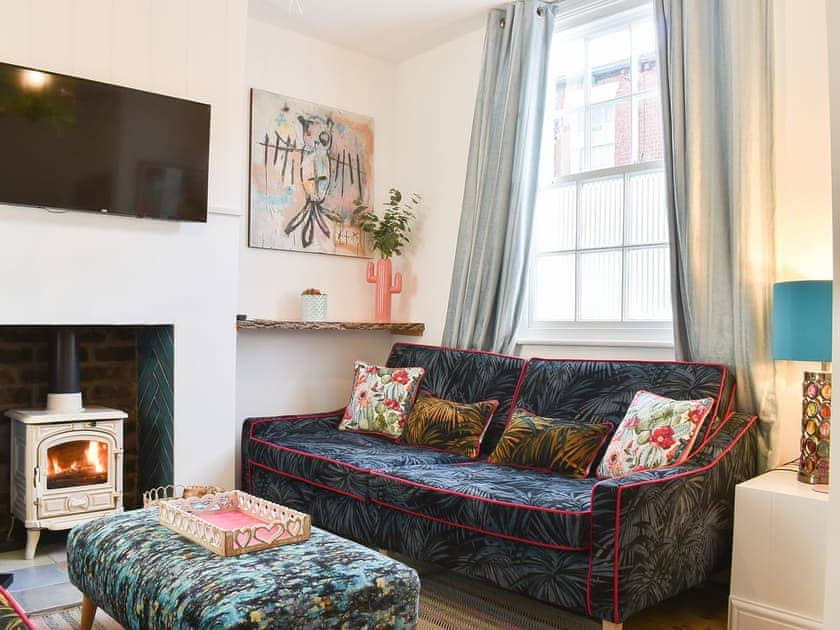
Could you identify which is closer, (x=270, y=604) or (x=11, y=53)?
(x=270, y=604)

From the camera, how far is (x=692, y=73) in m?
3.11

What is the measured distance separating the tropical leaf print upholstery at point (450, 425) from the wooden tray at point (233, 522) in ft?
3.96

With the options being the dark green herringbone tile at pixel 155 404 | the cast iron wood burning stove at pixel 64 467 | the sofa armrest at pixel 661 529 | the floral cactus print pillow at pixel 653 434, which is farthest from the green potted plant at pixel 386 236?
the sofa armrest at pixel 661 529

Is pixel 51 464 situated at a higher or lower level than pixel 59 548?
higher

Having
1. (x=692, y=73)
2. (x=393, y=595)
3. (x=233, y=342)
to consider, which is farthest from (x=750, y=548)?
(x=233, y=342)

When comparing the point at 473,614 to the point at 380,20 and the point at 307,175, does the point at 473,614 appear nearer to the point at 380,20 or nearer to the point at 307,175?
the point at 307,175

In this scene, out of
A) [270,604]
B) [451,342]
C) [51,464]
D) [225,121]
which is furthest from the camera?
[451,342]

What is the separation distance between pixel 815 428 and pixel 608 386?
0.84m

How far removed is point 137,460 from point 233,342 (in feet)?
2.55

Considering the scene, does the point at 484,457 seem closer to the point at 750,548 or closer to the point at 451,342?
the point at 451,342

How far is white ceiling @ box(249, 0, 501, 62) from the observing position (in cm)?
397

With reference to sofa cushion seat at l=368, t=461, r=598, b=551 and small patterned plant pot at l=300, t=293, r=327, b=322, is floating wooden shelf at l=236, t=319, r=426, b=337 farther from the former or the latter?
sofa cushion seat at l=368, t=461, r=598, b=551

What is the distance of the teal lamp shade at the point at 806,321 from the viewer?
2.45 meters

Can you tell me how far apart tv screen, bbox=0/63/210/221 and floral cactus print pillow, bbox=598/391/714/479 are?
2.08m
